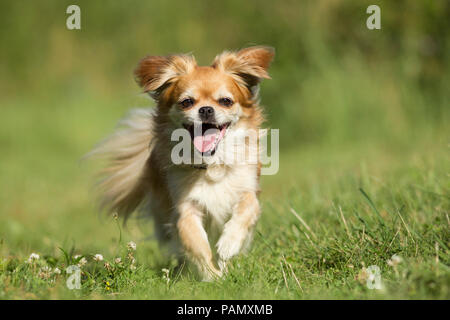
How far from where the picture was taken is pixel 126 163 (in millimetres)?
4523

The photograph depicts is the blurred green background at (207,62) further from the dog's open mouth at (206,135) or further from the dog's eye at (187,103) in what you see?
the dog's open mouth at (206,135)

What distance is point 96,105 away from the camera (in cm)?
1170

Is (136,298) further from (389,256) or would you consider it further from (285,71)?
(285,71)

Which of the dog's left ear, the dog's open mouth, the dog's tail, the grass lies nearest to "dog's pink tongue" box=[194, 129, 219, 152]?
the dog's open mouth

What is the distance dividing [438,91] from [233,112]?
17.1 feet

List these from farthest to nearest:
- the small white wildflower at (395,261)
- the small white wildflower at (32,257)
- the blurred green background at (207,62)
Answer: the blurred green background at (207,62) < the small white wildflower at (32,257) < the small white wildflower at (395,261)

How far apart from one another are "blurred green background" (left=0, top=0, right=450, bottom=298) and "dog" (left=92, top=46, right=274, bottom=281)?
0.78 metres

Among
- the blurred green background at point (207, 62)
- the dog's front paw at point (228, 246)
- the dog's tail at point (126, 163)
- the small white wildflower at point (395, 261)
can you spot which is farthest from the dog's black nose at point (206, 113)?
the small white wildflower at point (395, 261)

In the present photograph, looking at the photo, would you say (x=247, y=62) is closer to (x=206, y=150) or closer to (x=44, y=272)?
(x=206, y=150)

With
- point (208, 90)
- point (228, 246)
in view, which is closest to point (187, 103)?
point (208, 90)

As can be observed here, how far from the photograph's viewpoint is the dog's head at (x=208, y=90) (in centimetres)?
354

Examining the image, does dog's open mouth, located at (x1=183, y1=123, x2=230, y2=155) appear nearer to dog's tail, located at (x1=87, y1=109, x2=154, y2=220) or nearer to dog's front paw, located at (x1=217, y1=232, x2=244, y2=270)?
dog's front paw, located at (x1=217, y1=232, x2=244, y2=270)
